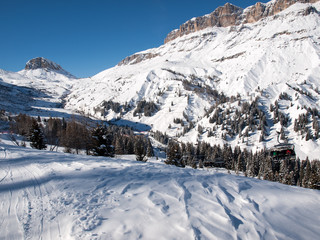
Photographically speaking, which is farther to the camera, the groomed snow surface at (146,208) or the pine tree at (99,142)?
the pine tree at (99,142)

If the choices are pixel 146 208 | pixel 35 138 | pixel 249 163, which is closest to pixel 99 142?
pixel 35 138

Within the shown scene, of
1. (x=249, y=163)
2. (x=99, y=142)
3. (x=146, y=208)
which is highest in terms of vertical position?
(x=99, y=142)

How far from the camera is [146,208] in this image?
21.0ft

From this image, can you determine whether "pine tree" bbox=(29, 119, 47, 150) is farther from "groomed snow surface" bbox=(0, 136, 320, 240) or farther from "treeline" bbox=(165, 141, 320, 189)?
"treeline" bbox=(165, 141, 320, 189)

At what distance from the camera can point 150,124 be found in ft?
618

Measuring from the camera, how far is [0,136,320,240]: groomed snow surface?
17.1 feet

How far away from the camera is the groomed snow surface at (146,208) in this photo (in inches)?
206

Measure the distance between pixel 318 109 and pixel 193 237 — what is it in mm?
201804

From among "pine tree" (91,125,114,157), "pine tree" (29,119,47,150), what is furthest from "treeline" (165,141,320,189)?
"pine tree" (29,119,47,150)

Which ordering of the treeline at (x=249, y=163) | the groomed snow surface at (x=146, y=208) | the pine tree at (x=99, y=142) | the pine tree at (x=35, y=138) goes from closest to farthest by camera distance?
the groomed snow surface at (x=146, y=208)
the pine tree at (x=99, y=142)
the pine tree at (x=35, y=138)
the treeline at (x=249, y=163)

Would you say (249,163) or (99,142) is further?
(249,163)

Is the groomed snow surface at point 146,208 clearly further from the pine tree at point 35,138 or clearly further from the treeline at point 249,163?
the treeline at point 249,163

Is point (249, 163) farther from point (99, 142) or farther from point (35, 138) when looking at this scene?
point (35, 138)

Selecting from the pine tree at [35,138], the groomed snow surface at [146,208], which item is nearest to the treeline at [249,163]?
the pine tree at [35,138]
